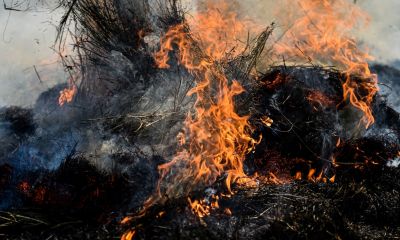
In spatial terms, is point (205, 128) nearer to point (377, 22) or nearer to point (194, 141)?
point (194, 141)

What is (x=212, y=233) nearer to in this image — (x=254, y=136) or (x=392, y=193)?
(x=254, y=136)

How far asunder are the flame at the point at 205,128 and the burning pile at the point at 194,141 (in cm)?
2

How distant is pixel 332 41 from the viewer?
730 centimetres

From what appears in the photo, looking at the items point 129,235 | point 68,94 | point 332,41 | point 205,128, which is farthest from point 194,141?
point 332,41

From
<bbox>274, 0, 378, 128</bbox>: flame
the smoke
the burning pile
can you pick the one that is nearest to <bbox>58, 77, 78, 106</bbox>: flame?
the burning pile

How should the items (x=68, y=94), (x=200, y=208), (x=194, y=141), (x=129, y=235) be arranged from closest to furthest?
(x=129, y=235)
(x=200, y=208)
(x=194, y=141)
(x=68, y=94)

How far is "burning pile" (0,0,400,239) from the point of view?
4.76m

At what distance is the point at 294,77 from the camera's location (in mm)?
6051

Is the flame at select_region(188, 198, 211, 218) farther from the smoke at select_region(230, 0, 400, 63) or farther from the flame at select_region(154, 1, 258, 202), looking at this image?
the smoke at select_region(230, 0, 400, 63)

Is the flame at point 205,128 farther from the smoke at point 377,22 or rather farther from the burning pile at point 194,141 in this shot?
the smoke at point 377,22

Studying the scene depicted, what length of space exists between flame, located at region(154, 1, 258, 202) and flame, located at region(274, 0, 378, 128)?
1.72m

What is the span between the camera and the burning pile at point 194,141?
15.6 feet

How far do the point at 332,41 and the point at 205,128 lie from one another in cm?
340

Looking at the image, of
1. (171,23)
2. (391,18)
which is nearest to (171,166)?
(171,23)
